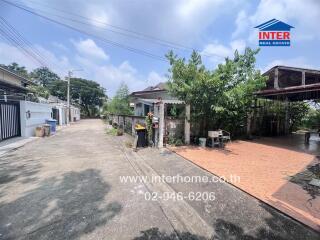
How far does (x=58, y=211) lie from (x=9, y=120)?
1022 centimetres

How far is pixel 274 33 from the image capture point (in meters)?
9.10

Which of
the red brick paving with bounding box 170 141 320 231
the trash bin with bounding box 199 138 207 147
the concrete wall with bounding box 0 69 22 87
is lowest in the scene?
the red brick paving with bounding box 170 141 320 231

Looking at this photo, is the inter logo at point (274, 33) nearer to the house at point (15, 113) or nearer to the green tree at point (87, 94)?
the house at point (15, 113)

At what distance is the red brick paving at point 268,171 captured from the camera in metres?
3.68

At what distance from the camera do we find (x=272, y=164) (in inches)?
259

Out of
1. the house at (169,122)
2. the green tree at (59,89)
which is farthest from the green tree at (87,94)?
the house at (169,122)

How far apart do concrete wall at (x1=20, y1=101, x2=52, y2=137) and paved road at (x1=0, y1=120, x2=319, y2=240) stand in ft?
24.7

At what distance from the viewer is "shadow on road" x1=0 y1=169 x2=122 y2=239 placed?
3002 millimetres

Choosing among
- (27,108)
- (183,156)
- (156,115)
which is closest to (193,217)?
(183,156)

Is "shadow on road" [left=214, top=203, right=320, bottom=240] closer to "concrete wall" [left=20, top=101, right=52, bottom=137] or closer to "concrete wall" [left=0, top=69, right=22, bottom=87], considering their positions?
"concrete wall" [left=20, top=101, right=52, bottom=137]

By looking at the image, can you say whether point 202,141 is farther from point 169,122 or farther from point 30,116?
point 30,116

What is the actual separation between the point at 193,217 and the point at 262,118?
12263mm

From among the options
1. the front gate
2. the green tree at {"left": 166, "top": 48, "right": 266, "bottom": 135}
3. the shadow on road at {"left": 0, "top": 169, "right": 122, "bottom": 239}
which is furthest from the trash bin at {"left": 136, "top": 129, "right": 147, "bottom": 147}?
the front gate

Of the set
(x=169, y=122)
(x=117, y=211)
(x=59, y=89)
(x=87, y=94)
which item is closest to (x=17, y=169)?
(x=117, y=211)
